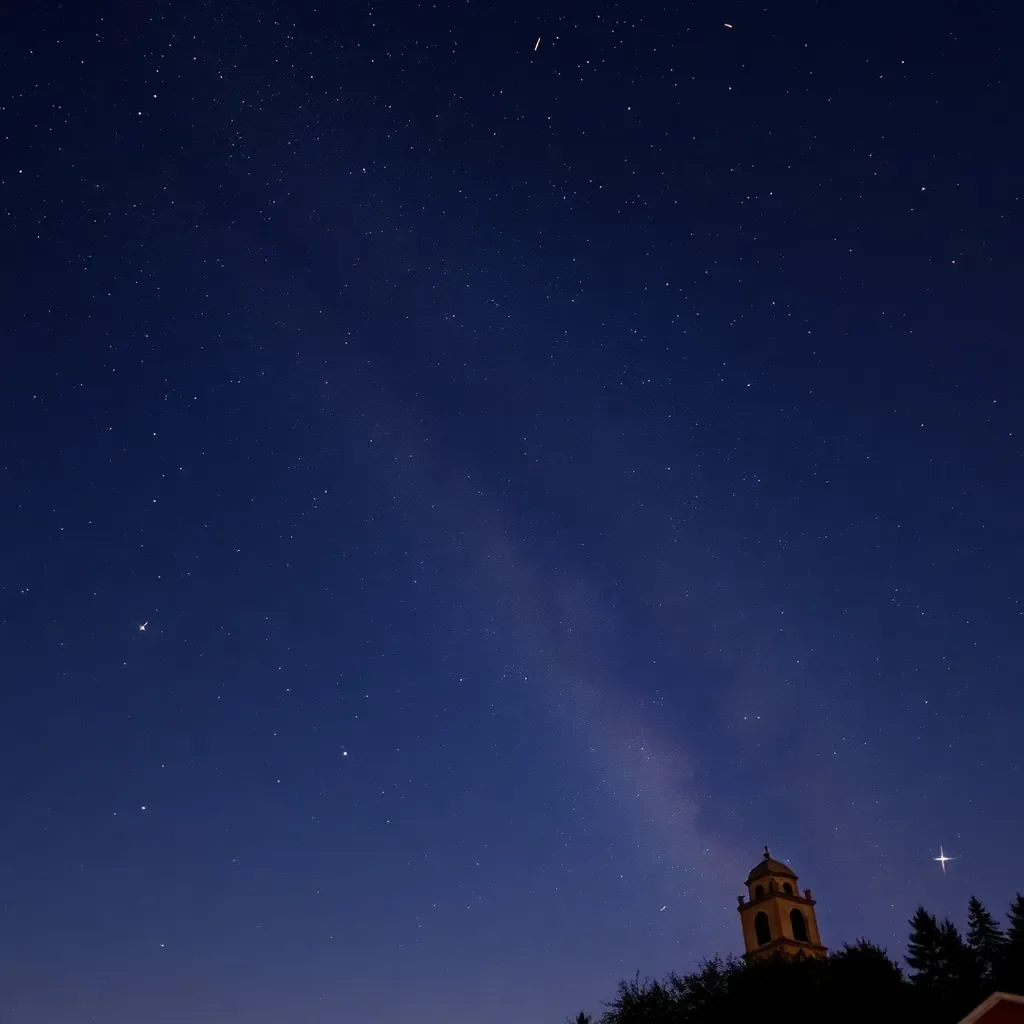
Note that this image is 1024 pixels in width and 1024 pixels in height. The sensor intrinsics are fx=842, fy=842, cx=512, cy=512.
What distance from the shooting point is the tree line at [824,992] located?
36.6 meters

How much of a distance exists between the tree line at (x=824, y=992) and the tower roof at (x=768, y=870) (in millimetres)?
5293

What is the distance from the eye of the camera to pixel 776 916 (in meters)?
48.1

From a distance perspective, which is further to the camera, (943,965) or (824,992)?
(943,965)

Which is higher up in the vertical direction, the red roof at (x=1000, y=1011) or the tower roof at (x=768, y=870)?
the tower roof at (x=768, y=870)

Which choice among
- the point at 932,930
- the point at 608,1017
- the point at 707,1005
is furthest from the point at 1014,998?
the point at 932,930

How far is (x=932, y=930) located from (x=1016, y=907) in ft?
20.0

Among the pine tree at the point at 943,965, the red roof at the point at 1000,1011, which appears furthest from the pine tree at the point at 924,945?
the red roof at the point at 1000,1011

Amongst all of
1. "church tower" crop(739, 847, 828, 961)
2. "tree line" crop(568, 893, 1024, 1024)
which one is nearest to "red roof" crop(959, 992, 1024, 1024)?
"tree line" crop(568, 893, 1024, 1024)

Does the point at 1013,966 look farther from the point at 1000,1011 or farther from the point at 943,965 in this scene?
the point at 1000,1011

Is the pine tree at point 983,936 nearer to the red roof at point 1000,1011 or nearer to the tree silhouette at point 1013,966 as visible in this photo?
the tree silhouette at point 1013,966

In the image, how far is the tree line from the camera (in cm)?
3656

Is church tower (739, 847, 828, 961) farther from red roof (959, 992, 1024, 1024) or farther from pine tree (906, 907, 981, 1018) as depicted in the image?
red roof (959, 992, 1024, 1024)

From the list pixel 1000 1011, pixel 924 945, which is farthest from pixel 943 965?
pixel 1000 1011

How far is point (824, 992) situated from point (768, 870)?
13869 mm
